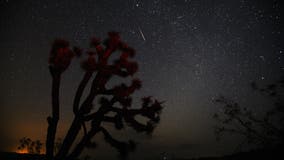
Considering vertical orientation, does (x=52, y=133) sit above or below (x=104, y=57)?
below

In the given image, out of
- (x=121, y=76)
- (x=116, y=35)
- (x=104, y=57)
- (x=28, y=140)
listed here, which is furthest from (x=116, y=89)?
(x=28, y=140)

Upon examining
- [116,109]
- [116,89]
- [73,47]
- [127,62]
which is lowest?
[116,109]

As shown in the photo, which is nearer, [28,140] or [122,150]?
[122,150]

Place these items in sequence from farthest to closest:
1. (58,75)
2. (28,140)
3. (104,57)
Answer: (28,140)
(104,57)
(58,75)

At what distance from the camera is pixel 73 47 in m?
8.29

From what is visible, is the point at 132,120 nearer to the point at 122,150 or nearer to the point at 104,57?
the point at 122,150

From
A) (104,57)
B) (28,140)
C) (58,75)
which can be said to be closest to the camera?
(58,75)

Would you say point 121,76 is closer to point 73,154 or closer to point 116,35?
point 116,35

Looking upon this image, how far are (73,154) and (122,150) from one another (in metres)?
1.61

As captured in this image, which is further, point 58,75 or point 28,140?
point 28,140

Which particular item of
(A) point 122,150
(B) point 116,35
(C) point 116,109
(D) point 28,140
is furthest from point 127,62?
(D) point 28,140

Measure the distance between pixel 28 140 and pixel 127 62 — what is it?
22525 millimetres

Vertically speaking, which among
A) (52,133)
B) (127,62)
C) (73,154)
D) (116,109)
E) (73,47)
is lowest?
(73,154)

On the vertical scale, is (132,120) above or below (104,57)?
below
